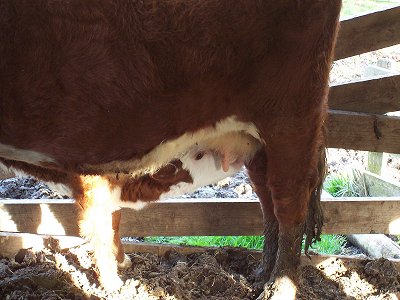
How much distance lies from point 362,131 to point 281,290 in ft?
3.41

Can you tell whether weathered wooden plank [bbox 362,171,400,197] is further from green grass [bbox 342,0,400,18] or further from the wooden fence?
green grass [bbox 342,0,400,18]

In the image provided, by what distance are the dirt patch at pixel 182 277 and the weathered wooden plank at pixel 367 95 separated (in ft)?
2.90

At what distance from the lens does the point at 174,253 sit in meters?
3.09

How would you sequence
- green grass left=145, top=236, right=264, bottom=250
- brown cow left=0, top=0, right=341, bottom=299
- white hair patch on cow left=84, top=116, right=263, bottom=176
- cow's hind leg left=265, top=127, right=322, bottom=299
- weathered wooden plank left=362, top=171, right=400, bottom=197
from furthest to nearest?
weathered wooden plank left=362, top=171, right=400, bottom=197, green grass left=145, top=236, right=264, bottom=250, cow's hind leg left=265, top=127, right=322, bottom=299, white hair patch on cow left=84, top=116, right=263, bottom=176, brown cow left=0, top=0, right=341, bottom=299

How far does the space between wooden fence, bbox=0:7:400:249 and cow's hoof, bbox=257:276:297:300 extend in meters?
0.42

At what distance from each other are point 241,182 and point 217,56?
1.99m

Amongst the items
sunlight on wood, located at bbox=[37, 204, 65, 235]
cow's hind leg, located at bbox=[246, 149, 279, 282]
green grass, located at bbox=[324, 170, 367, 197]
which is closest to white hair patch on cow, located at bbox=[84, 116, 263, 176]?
cow's hind leg, located at bbox=[246, 149, 279, 282]

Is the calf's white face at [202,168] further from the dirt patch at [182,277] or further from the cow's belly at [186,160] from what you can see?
the dirt patch at [182,277]

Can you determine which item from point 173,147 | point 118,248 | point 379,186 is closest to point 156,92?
point 173,147

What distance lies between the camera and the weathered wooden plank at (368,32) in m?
3.07

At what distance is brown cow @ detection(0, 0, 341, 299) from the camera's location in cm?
203

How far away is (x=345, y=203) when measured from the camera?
10.2 ft

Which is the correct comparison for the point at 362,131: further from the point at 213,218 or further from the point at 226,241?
the point at 226,241

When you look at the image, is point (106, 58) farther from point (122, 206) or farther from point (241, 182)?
point (241, 182)
